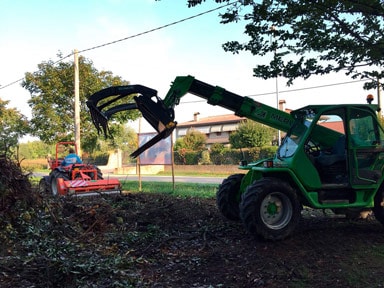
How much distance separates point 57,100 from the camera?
2306 centimetres

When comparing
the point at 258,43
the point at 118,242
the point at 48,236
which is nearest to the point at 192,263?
the point at 118,242

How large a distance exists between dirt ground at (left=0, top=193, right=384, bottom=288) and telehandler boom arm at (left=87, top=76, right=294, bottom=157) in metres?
1.69

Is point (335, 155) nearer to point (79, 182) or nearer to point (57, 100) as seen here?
point (79, 182)

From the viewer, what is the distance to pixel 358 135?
732 centimetres

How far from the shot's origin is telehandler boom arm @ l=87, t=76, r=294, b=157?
7191mm

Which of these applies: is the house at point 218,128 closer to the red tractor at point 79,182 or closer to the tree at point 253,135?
the tree at point 253,135

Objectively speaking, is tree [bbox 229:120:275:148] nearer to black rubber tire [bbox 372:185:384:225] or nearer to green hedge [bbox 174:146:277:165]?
green hedge [bbox 174:146:277:165]

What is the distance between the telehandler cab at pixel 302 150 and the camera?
6645 millimetres

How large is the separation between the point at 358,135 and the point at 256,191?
7.83 ft

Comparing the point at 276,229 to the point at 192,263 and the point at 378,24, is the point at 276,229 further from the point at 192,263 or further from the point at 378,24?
the point at 378,24

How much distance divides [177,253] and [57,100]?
61.9ft

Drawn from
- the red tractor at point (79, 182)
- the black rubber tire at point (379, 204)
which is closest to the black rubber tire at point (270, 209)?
Result: the black rubber tire at point (379, 204)

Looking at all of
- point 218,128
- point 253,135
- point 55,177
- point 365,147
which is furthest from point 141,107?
point 218,128

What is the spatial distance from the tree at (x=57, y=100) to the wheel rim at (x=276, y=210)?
1703cm
